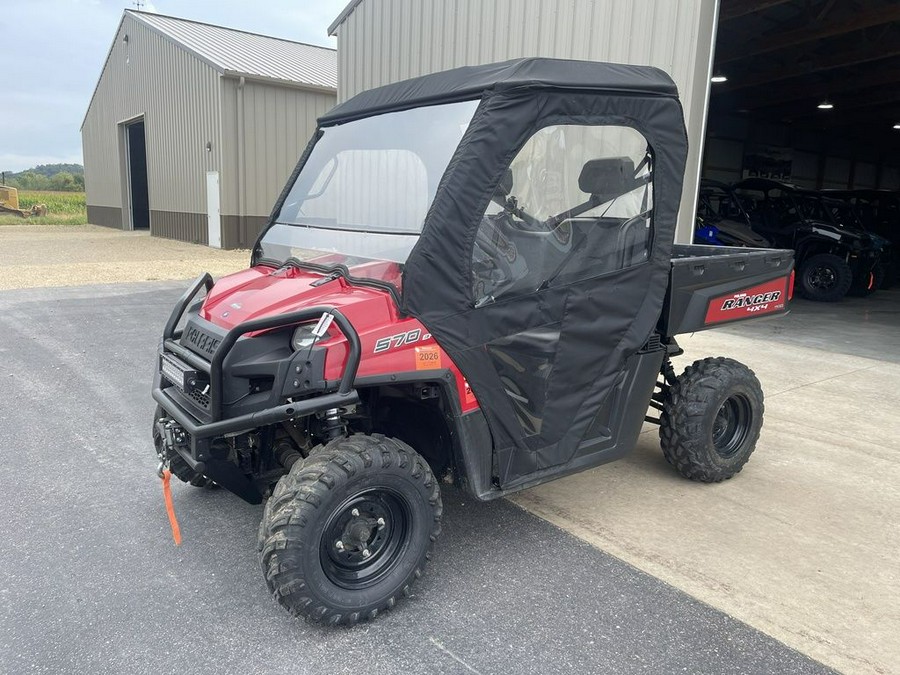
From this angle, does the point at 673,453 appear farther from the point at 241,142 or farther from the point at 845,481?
the point at 241,142

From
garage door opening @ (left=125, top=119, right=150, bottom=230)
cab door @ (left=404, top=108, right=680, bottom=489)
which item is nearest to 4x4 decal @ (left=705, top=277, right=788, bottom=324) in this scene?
cab door @ (left=404, top=108, right=680, bottom=489)

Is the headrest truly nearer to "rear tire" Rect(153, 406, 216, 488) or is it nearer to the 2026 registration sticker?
the 2026 registration sticker

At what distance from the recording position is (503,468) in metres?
2.99

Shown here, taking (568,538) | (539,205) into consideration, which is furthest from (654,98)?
(568,538)

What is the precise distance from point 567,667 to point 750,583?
107 centimetres

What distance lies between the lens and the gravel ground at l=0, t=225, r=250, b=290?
12.4 metres

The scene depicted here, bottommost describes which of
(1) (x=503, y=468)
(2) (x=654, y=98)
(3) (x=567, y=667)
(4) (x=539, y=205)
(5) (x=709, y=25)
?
(3) (x=567, y=667)

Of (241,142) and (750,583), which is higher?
(241,142)

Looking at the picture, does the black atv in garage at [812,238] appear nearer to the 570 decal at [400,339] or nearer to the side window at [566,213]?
the side window at [566,213]

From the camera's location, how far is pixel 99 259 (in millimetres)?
15758

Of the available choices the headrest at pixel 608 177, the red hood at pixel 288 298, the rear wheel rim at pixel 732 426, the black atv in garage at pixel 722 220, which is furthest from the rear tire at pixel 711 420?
the black atv in garage at pixel 722 220

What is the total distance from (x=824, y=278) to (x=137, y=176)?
24.2 m

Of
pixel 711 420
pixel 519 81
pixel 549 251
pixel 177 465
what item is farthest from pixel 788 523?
pixel 177 465

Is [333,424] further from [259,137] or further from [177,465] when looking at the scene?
[259,137]
